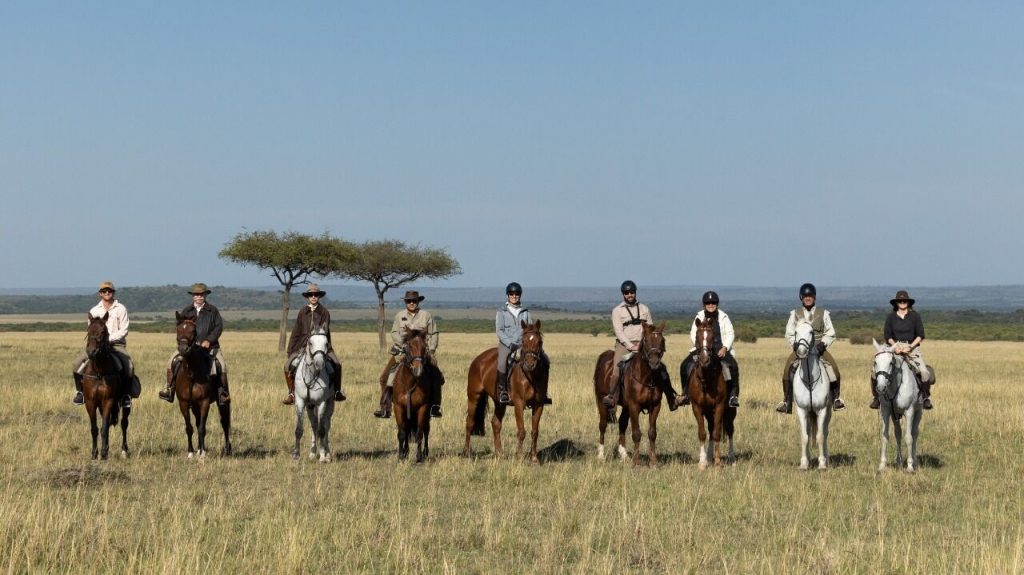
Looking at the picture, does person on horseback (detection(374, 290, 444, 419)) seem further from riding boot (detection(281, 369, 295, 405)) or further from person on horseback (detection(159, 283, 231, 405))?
person on horseback (detection(159, 283, 231, 405))

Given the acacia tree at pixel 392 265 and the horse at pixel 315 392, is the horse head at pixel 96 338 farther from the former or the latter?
the acacia tree at pixel 392 265

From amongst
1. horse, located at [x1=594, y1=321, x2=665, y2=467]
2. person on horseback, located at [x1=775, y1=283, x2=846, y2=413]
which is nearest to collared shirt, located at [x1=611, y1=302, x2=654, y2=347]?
horse, located at [x1=594, y1=321, x2=665, y2=467]

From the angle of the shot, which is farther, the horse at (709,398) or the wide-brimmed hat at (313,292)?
the wide-brimmed hat at (313,292)

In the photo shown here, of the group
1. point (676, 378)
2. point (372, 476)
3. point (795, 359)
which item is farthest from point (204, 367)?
point (676, 378)

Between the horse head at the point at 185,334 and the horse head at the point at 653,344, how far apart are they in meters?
5.90

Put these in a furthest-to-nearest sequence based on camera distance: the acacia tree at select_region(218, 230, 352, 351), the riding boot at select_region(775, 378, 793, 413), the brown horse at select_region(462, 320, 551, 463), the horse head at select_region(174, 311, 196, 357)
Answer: the acacia tree at select_region(218, 230, 352, 351), the riding boot at select_region(775, 378, 793, 413), the horse head at select_region(174, 311, 196, 357), the brown horse at select_region(462, 320, 551, 463)

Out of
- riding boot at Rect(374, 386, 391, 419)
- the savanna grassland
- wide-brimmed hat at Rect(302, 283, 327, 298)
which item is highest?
wide-brimmed hat at Rect(302, 283, 327, 298)

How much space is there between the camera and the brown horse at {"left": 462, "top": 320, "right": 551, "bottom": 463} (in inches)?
554

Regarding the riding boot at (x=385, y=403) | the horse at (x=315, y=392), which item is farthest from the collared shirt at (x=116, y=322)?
the riding boot at (x=385, y=403)

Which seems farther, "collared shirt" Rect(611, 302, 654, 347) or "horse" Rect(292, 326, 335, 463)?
"collared shirt" Rect(611, 302, 654, 347)

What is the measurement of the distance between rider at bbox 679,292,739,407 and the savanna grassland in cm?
96

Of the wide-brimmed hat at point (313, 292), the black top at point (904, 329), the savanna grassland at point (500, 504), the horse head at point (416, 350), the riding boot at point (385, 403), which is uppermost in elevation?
the wide-brimmed hat at point (313, 292)

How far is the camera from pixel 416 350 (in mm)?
14273

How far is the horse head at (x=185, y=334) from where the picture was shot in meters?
14.5
